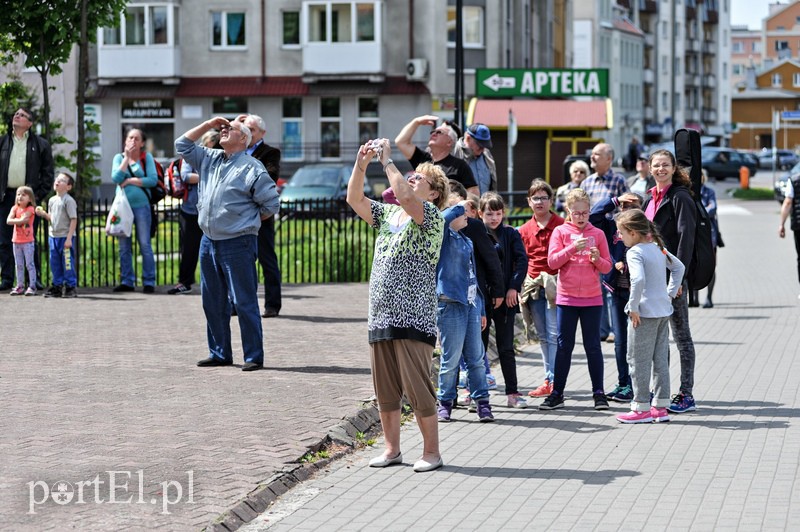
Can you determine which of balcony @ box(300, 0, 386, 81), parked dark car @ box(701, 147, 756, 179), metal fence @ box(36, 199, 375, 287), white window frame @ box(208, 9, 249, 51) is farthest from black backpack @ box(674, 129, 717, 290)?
parked dark car @ box(701, 147, 756, 179)

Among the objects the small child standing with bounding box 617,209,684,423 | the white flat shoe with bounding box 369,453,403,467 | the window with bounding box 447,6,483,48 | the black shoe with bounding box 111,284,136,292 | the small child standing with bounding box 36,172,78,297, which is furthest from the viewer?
the window with bounding box 447,6,483,48

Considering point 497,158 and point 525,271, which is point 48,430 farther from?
point 497,158

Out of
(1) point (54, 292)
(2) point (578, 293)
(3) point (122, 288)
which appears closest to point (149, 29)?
(3) point (122, 288)

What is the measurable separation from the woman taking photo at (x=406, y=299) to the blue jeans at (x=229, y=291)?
3046 mm

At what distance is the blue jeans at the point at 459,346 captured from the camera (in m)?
9.08

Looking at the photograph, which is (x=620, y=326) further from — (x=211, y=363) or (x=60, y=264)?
(x=60, y=264)

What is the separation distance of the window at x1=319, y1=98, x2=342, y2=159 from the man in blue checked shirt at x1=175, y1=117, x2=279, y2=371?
1630 inches

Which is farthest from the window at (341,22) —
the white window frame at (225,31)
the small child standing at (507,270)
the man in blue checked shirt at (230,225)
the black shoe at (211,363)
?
the small child standing at (507,270)

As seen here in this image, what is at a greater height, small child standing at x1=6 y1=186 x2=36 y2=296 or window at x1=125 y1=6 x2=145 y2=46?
window at x1=125 y1=6 x2=145 y2=46

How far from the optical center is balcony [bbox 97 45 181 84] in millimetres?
52094

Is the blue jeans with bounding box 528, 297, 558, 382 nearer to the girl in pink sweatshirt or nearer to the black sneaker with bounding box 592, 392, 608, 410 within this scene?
the girl in pink sweatshirt

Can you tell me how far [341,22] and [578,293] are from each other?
143 ft

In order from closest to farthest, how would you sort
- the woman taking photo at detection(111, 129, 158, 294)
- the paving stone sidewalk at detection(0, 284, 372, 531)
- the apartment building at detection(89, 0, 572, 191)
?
1. the paving stone sidewalk at detection(0, 284, 372, 531)
2. the woman taking photo at detection(111, 129, 158, 294)
3. the apartment building at detection(89, 0, 572, 191)

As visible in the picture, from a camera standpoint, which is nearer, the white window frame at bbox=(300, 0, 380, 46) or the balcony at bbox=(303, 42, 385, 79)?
the balcony at bbox=(303, 42, 385, 79)
